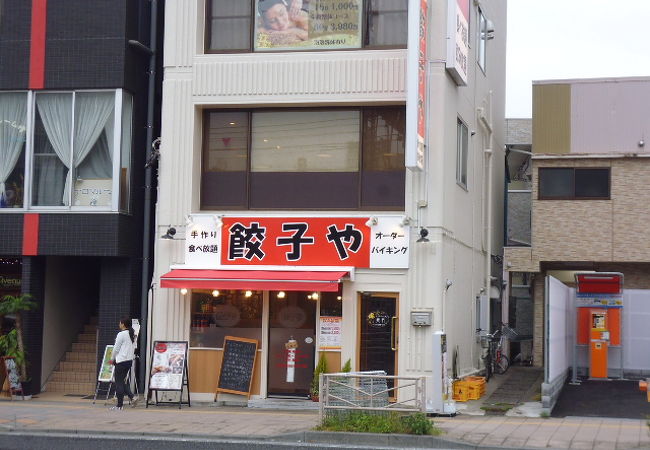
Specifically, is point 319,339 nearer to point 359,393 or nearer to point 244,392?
point 244,392

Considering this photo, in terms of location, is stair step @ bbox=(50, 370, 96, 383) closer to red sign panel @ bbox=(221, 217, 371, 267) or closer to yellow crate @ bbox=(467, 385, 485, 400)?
red sign panel @ bbox=(221, 217, 371, 267)

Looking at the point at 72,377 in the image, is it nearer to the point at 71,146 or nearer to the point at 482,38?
the point at 71,146

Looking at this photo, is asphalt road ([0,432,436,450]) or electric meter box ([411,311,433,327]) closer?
asphalt road ([0,432,436,450])

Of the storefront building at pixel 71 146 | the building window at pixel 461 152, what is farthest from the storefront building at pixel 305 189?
the storefront building at pixel 71 146

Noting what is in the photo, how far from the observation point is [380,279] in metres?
20.1

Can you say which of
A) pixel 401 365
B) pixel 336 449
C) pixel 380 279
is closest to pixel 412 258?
pixel 380 279

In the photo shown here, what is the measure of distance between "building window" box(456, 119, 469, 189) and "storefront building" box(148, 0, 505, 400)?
2.54ft

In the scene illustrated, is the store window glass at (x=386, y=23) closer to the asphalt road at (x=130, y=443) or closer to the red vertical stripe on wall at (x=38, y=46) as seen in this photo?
the red vertical stripe on wall at (x=38, y=46)

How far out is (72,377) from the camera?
73.8ft

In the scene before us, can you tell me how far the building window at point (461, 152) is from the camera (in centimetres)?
2272

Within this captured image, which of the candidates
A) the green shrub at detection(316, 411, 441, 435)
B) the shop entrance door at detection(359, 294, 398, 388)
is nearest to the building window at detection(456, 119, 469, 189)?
the shop entrance door at detection(359, 294, 398, 388)

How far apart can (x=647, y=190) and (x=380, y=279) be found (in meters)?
11.2

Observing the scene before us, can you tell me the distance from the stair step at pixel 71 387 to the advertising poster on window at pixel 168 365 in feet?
9.32

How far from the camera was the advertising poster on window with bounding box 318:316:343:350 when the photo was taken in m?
20.3
